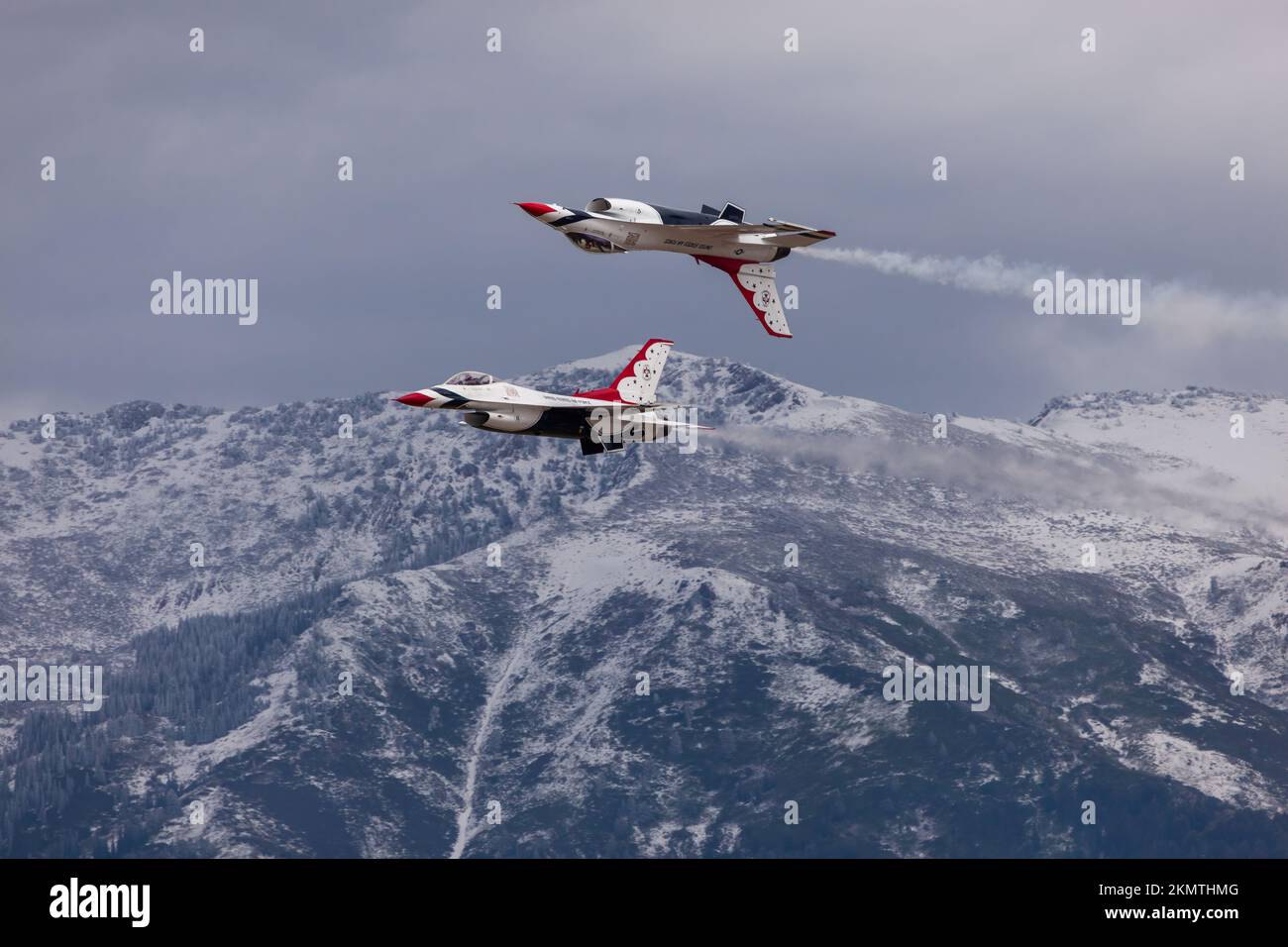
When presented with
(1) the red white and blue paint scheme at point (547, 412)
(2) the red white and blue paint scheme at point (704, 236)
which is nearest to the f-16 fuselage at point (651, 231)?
(2) the red white and blue paint scheme at point (704, 236)

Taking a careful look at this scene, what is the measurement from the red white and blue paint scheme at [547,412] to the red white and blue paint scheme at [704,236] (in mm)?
12710

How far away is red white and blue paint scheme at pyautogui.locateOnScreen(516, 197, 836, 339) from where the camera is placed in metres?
176

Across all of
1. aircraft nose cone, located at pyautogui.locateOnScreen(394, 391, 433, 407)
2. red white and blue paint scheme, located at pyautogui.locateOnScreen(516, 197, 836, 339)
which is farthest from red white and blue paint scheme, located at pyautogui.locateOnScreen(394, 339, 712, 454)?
red white and blue paint scheme, located at pyautogui.locateOnScreen(516, 197, 836, 339)

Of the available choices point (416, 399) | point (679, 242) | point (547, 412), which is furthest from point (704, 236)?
point (416, 399)

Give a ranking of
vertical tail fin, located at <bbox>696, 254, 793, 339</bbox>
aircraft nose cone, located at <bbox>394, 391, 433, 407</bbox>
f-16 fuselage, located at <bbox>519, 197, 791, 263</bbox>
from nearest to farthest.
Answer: aircraft nose cone, located at <bbox>394, 391, 433, 407</bbox>, f-16 fuselage, located at <bbox>519, 197, 791, 263</bbox>, vertical tail fin, located at <bbox>696, 254, 793, 339</bbox>

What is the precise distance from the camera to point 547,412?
178 meters

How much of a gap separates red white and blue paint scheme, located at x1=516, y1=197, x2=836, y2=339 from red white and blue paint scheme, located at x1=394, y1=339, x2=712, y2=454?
41.7ft

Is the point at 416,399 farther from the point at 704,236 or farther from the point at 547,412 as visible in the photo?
the point at 704,236

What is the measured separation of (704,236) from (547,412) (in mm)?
20265

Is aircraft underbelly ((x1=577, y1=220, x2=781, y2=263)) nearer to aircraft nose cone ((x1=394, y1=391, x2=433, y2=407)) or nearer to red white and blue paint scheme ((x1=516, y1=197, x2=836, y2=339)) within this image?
red white and blue paint scheme ((x1=516, y1=197, x2=836, y2=339))

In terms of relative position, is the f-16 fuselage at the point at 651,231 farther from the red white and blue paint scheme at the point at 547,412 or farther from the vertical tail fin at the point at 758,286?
the red white and blue paint scheme at the point at 547,412
